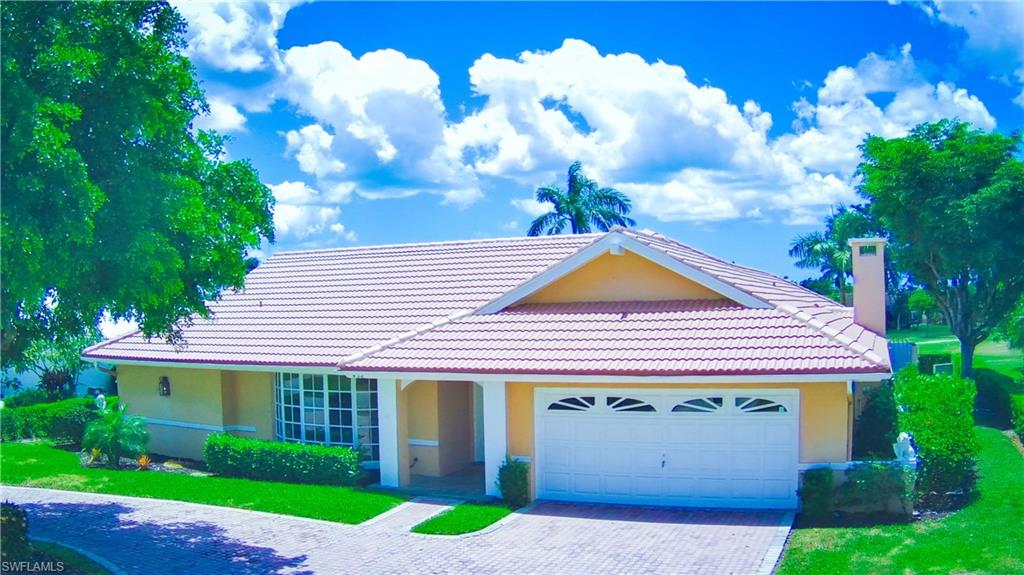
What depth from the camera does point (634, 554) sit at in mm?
11773

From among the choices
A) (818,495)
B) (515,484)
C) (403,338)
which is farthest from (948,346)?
(515,484)

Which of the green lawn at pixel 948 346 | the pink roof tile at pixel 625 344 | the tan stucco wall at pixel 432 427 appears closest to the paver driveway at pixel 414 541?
the pink roof tile at pixel 625 344

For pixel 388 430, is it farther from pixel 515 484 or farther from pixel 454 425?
pixel 515 484

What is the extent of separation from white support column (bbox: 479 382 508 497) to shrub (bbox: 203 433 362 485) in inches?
123

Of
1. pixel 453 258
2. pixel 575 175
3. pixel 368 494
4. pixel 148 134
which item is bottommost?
pixel 368 494

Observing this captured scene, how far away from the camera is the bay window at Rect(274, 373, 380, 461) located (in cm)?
1816

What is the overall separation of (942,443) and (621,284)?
665 centimetres

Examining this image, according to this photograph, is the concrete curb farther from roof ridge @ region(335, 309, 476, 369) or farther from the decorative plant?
the decorative plant

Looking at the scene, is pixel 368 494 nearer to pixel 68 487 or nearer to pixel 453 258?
pixel 68 487

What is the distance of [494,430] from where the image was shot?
50.6 ft

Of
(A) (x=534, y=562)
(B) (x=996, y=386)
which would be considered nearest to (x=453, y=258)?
(A) (x=534, y=562)

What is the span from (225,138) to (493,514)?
7.60 m

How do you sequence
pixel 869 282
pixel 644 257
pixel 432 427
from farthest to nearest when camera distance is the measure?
pixel 869 282, pixel 432 427, pixel 644 257

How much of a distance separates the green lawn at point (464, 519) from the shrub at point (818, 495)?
5031 millimetres
